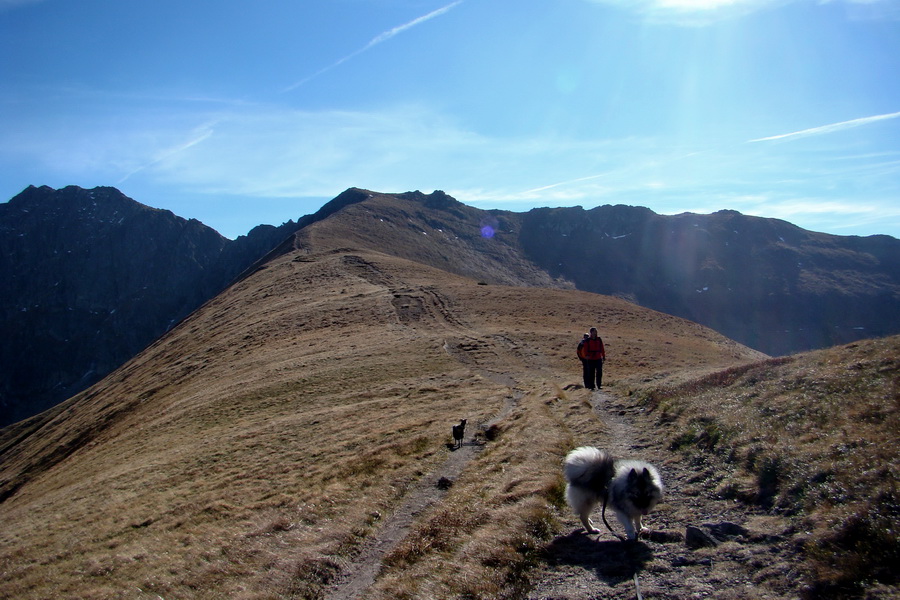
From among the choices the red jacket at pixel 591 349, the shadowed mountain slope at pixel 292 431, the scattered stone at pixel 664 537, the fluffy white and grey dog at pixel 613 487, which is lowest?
the shadowed mountain slope at pixel 292 431

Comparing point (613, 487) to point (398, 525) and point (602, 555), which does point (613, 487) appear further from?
point (398, 525)

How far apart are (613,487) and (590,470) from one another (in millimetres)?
446

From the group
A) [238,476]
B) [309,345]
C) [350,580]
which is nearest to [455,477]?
[350,580]

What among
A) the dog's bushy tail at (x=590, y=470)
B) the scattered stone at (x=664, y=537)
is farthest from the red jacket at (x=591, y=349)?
the scattered stone at (x=664, y=537)

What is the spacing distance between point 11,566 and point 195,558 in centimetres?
888

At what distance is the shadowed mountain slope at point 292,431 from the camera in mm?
12203

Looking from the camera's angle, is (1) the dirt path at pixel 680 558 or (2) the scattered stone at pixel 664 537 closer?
(1) the dirt path at pixel 680 558

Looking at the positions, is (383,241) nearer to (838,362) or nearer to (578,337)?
(578,337)

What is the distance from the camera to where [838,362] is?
43.4 feet

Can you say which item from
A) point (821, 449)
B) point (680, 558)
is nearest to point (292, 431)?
point (680, 558)

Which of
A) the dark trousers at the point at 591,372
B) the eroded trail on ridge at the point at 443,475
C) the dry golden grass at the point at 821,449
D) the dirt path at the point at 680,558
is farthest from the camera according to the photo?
the dark trousers at the point at 591,372

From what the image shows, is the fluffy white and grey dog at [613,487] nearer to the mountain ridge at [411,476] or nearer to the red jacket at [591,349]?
the mountain ridge at [411,476]

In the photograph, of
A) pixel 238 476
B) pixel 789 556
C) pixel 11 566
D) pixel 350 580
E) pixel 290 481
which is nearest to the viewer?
pixel 789 556

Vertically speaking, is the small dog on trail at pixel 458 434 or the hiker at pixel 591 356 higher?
the hiker at pixel 591 356
